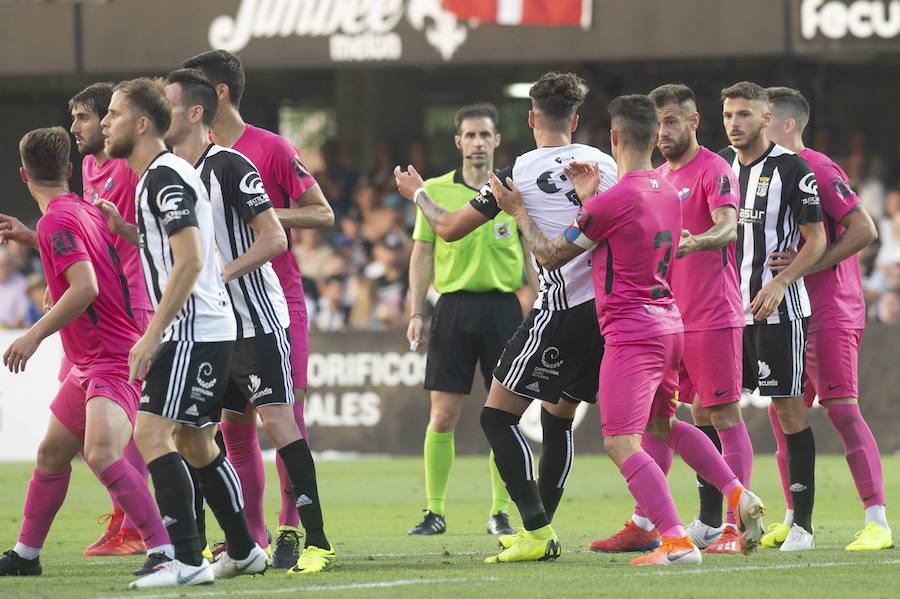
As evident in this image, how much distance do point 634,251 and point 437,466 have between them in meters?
3.09

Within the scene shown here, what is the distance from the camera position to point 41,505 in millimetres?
7418

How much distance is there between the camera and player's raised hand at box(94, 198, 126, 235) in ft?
23.3

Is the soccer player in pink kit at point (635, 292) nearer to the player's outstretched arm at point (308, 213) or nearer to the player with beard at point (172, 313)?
the player's outstretched arm at point (308, 213)

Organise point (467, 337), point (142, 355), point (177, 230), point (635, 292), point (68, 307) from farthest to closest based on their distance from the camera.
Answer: point (467, 337)
point (635, 292)
point (68, 307)
point (177, 230)
point (142, 355)

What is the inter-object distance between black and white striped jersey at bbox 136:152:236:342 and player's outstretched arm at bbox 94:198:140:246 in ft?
1.77

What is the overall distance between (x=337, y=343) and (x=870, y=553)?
839cm

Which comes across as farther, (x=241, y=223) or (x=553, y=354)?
(x=553, y=354)

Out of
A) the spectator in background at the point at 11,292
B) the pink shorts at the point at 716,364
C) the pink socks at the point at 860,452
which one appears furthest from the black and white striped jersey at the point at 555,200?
the spectator in background at the point at 11,292

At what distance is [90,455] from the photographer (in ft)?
23.1

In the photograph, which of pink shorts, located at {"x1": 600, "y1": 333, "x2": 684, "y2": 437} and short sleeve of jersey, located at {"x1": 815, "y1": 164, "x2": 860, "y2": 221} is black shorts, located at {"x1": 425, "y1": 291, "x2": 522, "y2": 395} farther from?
pink shorts, located at {"x1": 600, "y1": 333, "x2": 684, "y2": 437}

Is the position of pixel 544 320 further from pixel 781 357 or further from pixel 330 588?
pixel 330 588

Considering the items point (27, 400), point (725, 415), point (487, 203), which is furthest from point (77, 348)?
point (27, 400)

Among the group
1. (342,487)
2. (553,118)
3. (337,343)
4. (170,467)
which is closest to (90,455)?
(170,467)

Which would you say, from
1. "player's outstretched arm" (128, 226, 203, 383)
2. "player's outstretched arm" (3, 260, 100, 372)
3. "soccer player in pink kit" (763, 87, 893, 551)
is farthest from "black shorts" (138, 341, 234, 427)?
"soccer player in pink kit" (763, 87, 893, 551)
